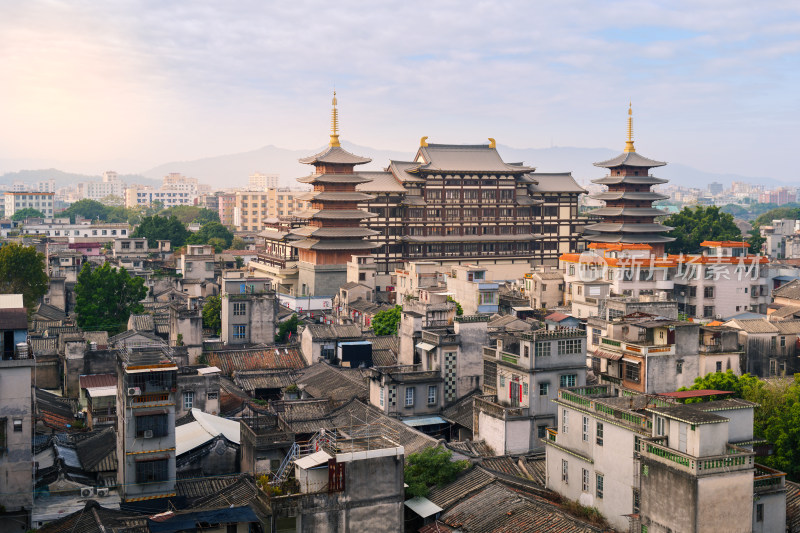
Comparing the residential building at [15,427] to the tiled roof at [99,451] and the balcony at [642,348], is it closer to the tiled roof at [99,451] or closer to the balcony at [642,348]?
the tiled roof at [99,451]

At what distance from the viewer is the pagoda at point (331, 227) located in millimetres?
76250

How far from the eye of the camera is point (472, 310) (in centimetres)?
5553

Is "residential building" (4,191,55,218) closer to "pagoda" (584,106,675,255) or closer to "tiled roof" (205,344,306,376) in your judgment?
"pagoda" (584,106,675,255)

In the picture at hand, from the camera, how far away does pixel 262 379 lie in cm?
4069

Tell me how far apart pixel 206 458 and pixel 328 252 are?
49.7 metres

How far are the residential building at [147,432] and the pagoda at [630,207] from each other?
69156 mm

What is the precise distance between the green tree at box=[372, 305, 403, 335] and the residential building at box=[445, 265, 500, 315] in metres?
6.02

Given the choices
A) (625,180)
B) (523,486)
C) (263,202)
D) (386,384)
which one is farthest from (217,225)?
(523,486)

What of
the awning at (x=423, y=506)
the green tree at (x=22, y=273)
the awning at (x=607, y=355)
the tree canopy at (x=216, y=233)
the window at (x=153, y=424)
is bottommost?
the awning at (x=423, y=506)

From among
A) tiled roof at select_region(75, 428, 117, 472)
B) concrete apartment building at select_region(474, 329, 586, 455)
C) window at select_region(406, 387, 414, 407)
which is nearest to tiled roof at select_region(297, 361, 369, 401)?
window at select_region(406, 387, 414, 407)

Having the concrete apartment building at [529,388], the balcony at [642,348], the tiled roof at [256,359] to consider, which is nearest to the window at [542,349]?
the concrete apartment building at [529,388]

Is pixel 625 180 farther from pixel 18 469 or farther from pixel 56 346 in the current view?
pixel 18 469

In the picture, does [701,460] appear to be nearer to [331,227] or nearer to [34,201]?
[331,227]

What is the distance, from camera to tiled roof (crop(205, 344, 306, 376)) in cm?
4334
